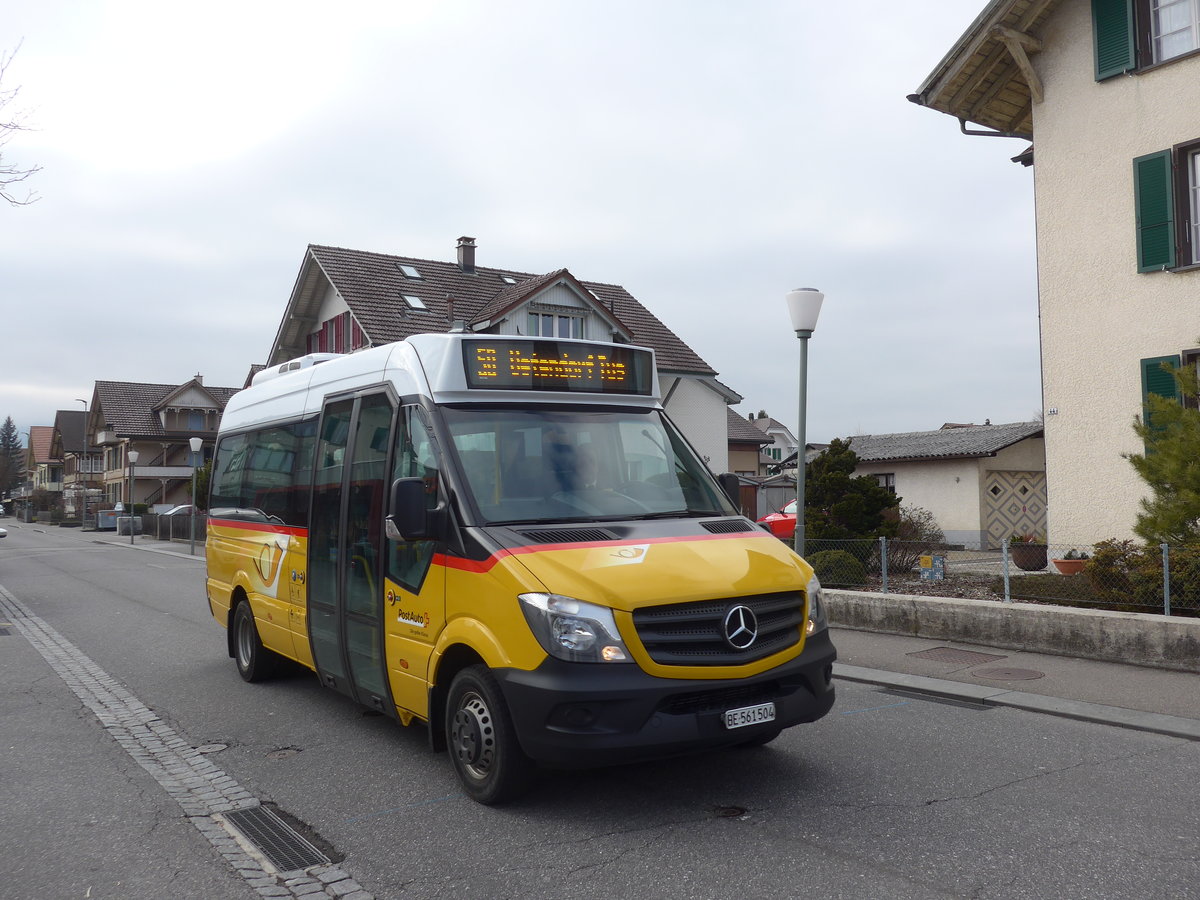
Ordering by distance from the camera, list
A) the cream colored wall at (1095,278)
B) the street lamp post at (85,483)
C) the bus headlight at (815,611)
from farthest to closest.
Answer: the street lamp post at (85,483) < the cream colored wall at (1095,278) < the bus headlight at (815,611)

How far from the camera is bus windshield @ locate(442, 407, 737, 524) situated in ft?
18.7

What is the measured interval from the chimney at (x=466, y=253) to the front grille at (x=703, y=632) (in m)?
34.4

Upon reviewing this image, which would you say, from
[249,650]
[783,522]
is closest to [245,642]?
[249,650]

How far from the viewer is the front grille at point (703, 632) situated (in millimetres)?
4863

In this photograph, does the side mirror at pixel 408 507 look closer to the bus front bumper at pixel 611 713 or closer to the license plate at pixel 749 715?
the bus front bumper at pixel 611 713

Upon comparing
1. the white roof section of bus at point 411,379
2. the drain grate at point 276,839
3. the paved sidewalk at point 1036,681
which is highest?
the white roof section of bus at point 411,379

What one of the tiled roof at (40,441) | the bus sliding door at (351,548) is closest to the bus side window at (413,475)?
the bus sliding door at (351,548)

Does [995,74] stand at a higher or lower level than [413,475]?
higher

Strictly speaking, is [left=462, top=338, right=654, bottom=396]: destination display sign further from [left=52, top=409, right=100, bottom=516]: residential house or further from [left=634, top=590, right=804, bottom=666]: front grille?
[left=52, top=409, right=100, bottom=516]: residential house

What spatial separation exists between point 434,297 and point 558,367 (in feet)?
96.2

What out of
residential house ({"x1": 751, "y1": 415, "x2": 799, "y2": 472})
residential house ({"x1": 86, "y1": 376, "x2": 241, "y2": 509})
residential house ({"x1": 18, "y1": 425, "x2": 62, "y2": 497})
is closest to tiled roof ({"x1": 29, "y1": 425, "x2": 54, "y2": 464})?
residential house ({"x1": 18, "y1": 425, "x2": 62, "y2": 497})

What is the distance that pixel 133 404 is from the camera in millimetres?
76688

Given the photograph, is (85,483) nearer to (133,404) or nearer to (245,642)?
(133,404)

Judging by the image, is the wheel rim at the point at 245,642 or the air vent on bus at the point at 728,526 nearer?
the air vent on bus at the point at 728,526
